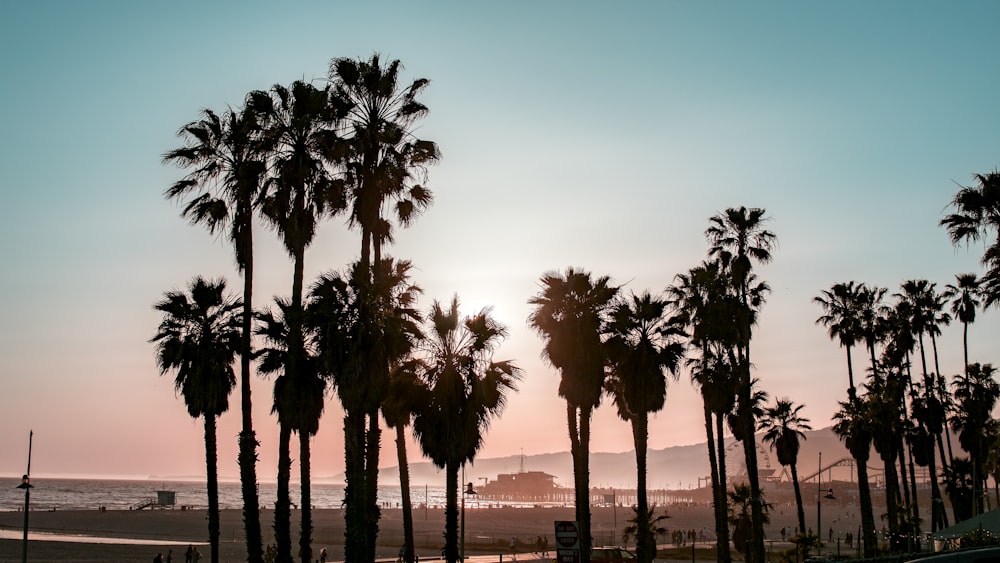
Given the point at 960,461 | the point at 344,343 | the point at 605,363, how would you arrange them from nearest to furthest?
the point at 344,343, the point at 605,363, the point at 960,461

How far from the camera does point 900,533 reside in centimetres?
6006

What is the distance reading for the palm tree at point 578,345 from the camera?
38469mm

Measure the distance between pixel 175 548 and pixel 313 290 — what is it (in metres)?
47.5

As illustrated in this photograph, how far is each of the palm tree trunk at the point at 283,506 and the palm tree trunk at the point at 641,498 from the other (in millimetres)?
15142

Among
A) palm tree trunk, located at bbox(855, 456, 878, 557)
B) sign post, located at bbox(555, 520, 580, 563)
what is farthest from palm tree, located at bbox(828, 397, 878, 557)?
sign post, located at bbox(555, 520, 580, 563)

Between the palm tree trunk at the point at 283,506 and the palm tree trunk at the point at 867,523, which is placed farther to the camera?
the palm tree trunk at the point at 867,523

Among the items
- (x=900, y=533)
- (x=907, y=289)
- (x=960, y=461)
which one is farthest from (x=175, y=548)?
(x=960, y=461)

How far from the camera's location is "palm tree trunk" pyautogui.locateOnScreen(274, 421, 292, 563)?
103ft

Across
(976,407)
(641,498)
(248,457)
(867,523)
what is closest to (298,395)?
(248,457)

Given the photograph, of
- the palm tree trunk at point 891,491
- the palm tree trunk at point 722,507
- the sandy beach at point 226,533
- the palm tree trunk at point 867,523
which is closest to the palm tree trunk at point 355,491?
the palm tree trunk at point 722,507

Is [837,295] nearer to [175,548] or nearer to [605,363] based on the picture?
[605,363]

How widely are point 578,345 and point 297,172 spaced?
1409cm

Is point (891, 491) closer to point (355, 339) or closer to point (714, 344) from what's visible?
point (714, 344)

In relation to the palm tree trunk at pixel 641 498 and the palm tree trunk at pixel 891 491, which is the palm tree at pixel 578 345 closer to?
the palm tree trunk at pixel 641 498
